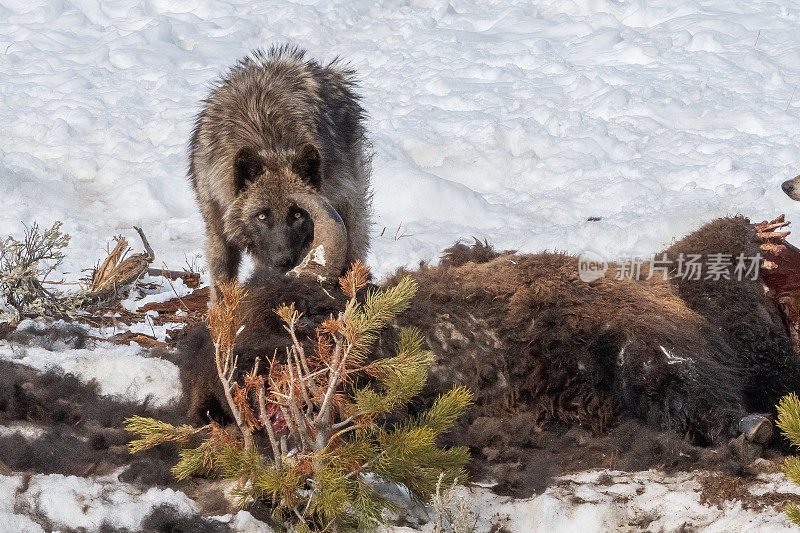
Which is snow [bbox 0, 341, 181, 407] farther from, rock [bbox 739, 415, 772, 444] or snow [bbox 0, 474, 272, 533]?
rock [bbox 739, 415, 772, 444]

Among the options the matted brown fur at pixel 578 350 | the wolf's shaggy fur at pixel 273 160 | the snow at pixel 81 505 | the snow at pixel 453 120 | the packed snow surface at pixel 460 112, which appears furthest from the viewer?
the packed snow surface at pixel 460 112

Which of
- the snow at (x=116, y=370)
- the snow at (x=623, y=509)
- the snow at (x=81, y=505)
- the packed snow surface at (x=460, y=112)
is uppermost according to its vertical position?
the packed snow surface at (x=460, y=112)

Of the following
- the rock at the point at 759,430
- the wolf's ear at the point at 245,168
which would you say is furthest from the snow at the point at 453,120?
the wolf's ear at the point at 245,168

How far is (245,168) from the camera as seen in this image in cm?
584

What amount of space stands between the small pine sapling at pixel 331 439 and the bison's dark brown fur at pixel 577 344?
0.49 m

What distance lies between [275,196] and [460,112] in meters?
5.60

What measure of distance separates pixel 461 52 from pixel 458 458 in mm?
10841

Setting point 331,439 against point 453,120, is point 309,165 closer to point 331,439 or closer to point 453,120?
point 331,439

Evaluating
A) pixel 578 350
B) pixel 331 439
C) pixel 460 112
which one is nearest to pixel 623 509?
pixel 578 350

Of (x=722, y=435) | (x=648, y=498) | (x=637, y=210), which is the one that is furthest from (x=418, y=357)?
(x=637, y=210)

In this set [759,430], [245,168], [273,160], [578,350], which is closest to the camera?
[759,430]

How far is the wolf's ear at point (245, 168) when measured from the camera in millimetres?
5723

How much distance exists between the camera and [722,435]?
339 centimetres

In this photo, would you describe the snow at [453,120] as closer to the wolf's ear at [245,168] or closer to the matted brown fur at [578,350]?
the matted brown fur at [578,350]
